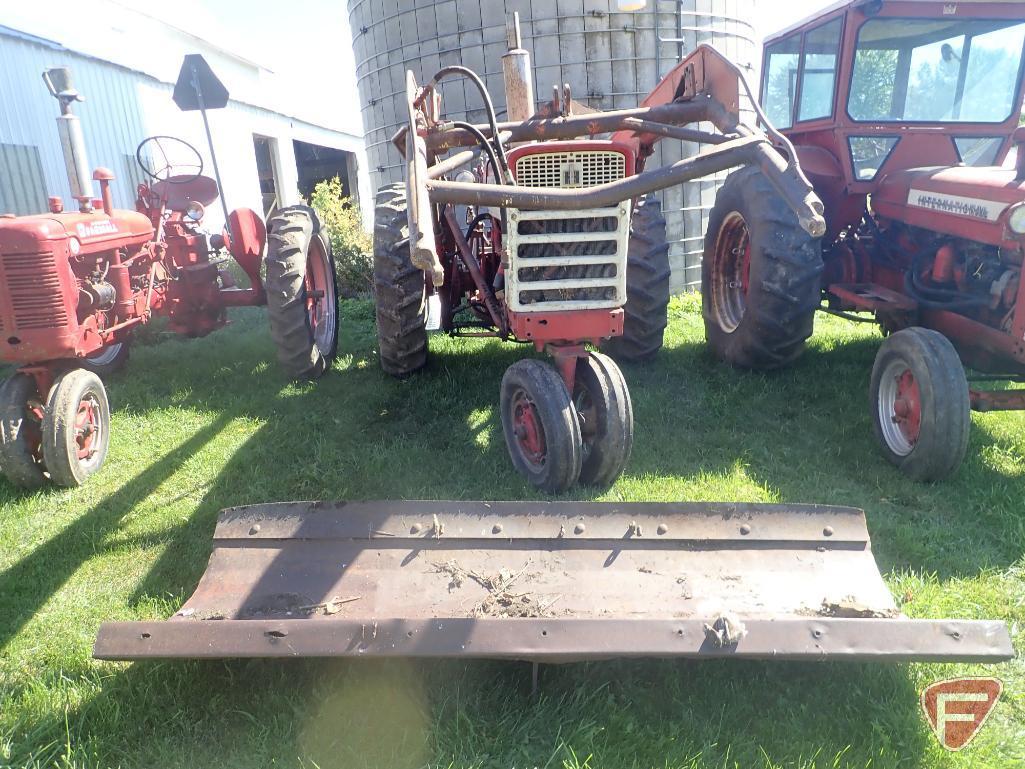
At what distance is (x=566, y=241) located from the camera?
3055mm

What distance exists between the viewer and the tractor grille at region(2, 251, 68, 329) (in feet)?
11.5

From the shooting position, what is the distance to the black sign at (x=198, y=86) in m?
5.73

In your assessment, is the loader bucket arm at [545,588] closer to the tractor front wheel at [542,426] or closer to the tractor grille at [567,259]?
the tractor front wheel at [542,426]

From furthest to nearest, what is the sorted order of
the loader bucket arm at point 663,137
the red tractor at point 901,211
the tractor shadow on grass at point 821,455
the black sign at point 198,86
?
the black sign at point 198,86
the red tractor at point 901,211
the tractor shadow on grass at point 821,455
the loader bucket arm at point 663,137

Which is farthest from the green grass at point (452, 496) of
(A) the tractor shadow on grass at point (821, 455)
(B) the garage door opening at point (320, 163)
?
(B) the garage door opening at point (320, 163)

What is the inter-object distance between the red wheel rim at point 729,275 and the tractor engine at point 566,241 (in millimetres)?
2081

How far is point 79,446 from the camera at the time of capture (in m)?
3.70

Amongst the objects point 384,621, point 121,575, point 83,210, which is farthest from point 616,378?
point 83,210

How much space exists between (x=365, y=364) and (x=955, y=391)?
3.75 m

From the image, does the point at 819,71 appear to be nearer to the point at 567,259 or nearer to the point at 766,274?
the point at 766,274

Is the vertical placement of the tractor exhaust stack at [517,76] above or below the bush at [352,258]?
above

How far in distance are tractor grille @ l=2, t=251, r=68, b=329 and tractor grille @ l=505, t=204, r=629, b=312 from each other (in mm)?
2307

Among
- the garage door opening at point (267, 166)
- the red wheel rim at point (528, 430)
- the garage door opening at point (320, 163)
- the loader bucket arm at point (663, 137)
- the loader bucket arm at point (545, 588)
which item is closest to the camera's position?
the loader bucket arm at point (545, 588)

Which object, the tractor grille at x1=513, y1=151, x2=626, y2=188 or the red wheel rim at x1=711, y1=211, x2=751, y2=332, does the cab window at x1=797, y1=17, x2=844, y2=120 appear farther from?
the tractor grille at x1=513, y1=151, x2=626, y2=188
